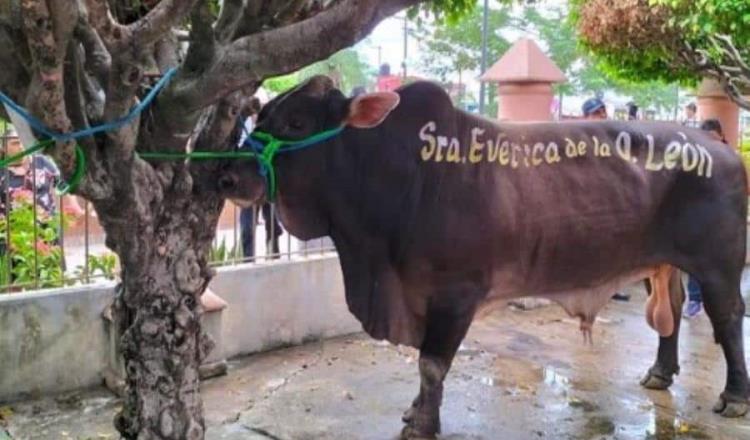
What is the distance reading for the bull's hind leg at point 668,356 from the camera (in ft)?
17.5

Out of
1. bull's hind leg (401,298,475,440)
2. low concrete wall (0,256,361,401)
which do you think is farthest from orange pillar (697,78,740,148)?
bull's hind leg (401,298,475,440)

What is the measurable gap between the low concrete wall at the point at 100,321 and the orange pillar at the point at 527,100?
8.48 feet

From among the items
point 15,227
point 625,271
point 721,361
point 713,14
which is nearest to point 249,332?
point 15,227

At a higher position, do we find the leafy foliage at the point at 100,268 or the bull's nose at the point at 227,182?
the bull's nose at the point at 227,182

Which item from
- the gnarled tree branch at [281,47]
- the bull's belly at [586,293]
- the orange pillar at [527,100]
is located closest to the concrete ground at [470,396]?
the bull's belly at [586,293]

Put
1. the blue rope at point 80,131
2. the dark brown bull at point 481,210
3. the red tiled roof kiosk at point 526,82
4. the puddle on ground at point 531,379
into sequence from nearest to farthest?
the blue rope at point 80,131 → the dark brown bull at point 481,210 → the puddle on ground at point 531,379 → the red tiled roof kiosk at point 526,82

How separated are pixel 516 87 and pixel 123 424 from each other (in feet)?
18.2

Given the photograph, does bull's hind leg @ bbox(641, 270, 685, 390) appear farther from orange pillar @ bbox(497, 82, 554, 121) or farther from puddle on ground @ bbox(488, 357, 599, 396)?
orange pillar @ bbox(497, 82, 554, 121)

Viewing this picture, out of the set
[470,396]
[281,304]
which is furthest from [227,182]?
[281,304]

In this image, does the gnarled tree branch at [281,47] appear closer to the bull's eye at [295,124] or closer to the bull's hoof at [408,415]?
the bull's eye at [295,124]

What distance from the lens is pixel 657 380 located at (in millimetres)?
5328

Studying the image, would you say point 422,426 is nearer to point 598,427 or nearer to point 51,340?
point 598,427

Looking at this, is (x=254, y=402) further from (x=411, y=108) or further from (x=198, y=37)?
(x=198, y=37)

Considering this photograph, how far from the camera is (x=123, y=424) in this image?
312 centimetres
